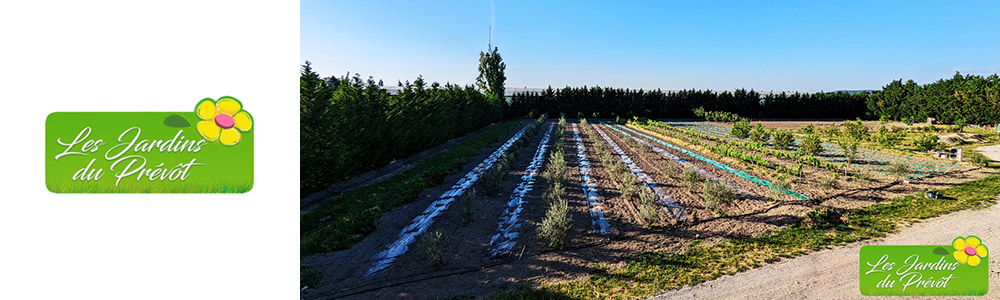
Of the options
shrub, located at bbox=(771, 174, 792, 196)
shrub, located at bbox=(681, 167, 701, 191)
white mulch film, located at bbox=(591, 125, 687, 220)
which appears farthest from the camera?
shrub, located at bbox=(681, 167, 701, 191)

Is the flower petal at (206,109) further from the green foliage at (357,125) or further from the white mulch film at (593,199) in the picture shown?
the white mulch film at (593,199)

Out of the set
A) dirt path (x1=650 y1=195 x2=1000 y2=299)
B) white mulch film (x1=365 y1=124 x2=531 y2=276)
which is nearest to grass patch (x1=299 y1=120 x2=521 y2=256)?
white mulch film (x1=365 y1=124 x2=531 y2=276)

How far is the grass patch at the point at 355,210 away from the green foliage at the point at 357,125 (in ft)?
3.12

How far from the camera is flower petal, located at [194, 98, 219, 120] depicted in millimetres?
2697

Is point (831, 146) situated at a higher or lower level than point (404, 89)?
lower

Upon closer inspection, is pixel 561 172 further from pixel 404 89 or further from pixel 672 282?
pixel 404 89

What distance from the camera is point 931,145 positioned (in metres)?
14.8

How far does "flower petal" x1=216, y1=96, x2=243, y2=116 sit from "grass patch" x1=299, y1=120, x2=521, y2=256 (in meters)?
3.87

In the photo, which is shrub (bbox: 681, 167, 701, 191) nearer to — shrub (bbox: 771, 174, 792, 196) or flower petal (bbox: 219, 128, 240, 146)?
shrub (bbox: 771, 174, 792, 196)

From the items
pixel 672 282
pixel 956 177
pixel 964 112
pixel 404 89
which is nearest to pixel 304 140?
pixel 672 282

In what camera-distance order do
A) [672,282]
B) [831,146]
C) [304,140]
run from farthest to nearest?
[831,146]
[304,140]
[672,282]

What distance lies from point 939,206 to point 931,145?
36.1 ft

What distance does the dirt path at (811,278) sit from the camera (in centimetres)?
438

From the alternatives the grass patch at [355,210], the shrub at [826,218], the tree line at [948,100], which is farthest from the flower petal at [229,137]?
the tree line at [948,100]
